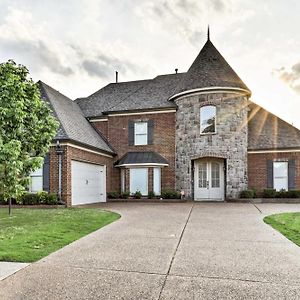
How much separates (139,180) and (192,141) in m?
4.44

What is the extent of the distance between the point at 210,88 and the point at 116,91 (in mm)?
8706

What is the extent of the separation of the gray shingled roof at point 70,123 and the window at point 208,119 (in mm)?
6530

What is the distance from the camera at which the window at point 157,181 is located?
2073cm

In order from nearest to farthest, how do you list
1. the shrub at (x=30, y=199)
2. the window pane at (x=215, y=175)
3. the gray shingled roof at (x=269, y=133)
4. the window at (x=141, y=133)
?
1. the shrub at (x=30, y=199)
2. the gray shingled roof at (x=269, y=133)
3. the window pane at (x=215, y=175)
4. the window at (x=141, y=133)

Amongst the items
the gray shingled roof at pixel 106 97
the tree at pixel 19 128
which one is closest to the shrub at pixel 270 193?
the gray shingled roof at pixel 106 97

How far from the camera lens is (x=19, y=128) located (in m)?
9.33

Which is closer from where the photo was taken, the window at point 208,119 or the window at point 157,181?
the window at point 208,119

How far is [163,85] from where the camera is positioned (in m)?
23.9

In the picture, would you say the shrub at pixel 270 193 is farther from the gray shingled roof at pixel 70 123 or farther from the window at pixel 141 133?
the gray shingled roof at pixel 70 123

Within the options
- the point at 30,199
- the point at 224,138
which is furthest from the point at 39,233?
the point at 224,138

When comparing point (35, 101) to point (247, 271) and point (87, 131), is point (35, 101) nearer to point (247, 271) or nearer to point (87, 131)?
point (247, 271)

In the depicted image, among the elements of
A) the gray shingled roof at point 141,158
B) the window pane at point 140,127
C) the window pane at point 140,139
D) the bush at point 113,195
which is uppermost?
the window pane at point 140,127

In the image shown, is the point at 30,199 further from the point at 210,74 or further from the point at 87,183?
→ the point at 210,74

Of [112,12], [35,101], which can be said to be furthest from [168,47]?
[35,101]
